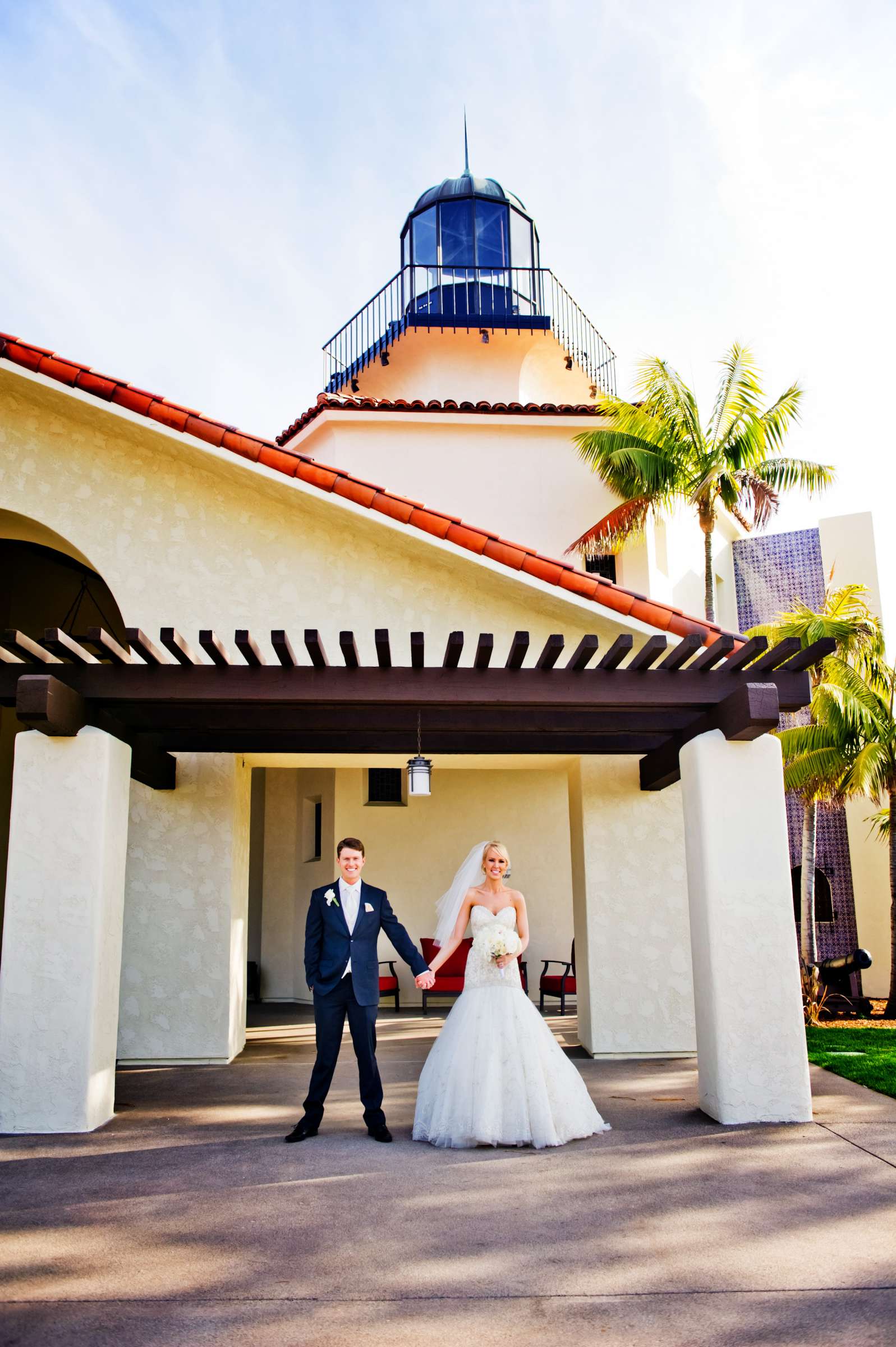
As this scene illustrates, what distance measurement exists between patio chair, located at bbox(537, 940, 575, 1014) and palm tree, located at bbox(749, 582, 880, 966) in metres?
4.44

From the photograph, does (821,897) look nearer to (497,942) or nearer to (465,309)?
(465,309)

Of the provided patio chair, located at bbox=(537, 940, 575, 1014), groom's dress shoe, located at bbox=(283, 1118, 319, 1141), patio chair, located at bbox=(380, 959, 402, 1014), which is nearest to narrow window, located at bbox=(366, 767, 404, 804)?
patio chair, located at bbox=(380, 959, 402, 1014)

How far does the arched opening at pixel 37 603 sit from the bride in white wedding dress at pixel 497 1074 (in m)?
8.96

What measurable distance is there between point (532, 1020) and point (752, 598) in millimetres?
15371

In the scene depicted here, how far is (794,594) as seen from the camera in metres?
20.3

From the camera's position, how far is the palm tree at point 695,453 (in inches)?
642

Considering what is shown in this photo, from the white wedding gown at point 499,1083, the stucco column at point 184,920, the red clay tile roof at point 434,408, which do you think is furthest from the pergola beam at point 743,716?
the red clay tile roof at point 434,408

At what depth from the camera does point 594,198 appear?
486 inches

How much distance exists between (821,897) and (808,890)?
Result: 256 cm

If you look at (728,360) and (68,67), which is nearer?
(68,67)

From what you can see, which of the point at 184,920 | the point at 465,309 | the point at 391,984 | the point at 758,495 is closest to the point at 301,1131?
the point at 184,920

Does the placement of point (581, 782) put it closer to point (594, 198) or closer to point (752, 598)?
point (594, 198)

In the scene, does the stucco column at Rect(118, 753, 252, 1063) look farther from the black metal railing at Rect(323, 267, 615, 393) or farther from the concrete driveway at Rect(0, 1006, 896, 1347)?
the black metal railing at Rect(323, 267, 615, 393)

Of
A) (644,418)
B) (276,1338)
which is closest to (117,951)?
(276,1338)
